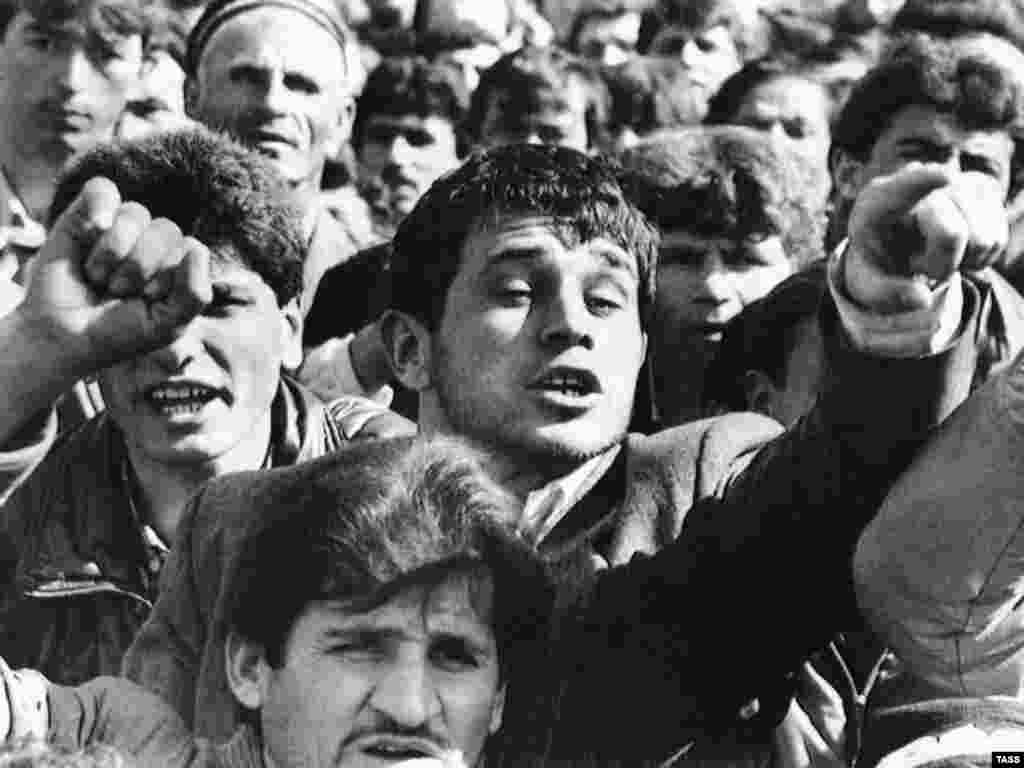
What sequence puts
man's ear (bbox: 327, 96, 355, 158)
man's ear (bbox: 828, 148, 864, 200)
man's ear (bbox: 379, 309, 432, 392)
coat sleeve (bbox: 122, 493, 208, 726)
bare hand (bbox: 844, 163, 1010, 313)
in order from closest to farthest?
bare hand (bbox: 844, 163, 1010, 313), coat sleeve (bbox: 122, 493, 208, 726), man's ear (bbox: 379, 309, 432, 392), man's ear (bbox: 828, 148, 864, 200), man's ear (bbox: 327, 96, 355, 158)

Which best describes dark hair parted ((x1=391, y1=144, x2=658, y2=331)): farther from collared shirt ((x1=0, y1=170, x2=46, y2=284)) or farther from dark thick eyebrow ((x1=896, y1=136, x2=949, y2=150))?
collared shirt ((x1=0, y1=170, x2=46, y2=284))

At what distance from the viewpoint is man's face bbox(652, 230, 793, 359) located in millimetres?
6258

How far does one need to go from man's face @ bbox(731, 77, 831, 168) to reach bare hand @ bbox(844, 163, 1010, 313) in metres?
4.09

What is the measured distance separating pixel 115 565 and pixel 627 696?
1.17 meters

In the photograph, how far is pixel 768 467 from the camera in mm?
4098

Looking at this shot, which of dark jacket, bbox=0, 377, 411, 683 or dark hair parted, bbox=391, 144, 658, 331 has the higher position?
dark hair parted, bbox=391, 144, 658, 331

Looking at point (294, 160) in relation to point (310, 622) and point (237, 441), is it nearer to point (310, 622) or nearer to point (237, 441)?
point (237, 441)

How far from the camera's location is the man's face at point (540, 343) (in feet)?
15.9

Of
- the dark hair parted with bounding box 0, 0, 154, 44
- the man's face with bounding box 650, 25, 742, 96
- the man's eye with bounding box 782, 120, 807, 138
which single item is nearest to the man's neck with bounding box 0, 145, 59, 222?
the dark hair parted with bounding box 0, 0, 154, 44

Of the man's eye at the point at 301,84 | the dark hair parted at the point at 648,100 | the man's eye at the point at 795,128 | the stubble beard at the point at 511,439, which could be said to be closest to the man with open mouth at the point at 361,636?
the stubble beard at the point at 511,439

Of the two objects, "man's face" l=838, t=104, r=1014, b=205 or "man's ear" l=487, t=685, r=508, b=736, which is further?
"man's face" l=838, t=104, r=1014, b=205

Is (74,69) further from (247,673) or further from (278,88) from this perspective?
(247,673)

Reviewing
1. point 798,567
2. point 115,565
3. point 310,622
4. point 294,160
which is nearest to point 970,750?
point 798,567

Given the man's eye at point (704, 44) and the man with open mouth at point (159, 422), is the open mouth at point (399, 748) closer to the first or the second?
the man with open mouth at point (159, 422)
